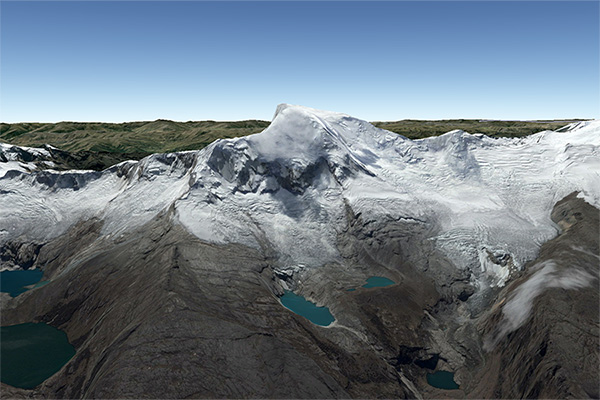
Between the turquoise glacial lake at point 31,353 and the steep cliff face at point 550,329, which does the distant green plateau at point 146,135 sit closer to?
the steep cliff face at point 550,329

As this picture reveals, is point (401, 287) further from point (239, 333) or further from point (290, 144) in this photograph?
point (290, 144)

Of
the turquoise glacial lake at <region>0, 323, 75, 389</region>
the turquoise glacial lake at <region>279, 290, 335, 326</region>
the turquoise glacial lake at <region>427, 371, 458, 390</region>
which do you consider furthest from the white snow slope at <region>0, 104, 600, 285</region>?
the turquoise glacial lake at <region>0, 323, 75, 389</region>

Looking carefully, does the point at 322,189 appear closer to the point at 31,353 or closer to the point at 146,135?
the point at 31,353

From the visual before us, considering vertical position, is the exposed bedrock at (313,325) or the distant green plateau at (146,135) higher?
the distant green plateau at (146,135)

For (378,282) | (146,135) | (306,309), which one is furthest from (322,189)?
Answer: (146,135)

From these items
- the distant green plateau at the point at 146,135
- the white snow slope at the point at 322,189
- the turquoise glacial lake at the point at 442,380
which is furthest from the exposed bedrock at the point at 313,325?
the distant green plateau at the point at 146,135

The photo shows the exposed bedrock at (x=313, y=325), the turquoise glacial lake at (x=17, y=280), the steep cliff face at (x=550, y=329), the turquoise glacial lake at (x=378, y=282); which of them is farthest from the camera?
the turquoise glacial lake at (x=17, y=280)
